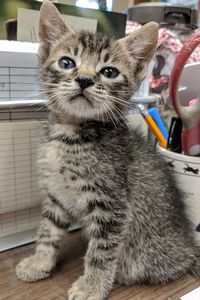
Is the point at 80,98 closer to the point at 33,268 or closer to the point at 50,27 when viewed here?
the point at 50,27

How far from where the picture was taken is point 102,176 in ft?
2.05

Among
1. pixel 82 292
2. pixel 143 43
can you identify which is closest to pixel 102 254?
pixel 82 292

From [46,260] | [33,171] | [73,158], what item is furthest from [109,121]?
[46,260]

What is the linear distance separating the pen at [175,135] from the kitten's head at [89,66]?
0.13m

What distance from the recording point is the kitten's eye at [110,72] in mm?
631

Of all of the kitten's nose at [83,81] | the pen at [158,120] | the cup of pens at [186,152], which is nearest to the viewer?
the kitten's nose at [83,81]

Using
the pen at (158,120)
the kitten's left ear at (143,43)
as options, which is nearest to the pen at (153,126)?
the pen at (158,120)

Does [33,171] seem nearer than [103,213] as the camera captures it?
No

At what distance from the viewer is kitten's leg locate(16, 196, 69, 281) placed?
2.17ft

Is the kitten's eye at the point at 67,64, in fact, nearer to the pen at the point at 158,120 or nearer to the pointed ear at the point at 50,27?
the pointed ear at the point at 50,27

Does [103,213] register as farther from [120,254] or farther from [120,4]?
[120,4]

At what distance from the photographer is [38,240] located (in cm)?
72

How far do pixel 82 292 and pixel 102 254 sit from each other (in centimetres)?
8

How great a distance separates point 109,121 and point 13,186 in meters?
0.24
